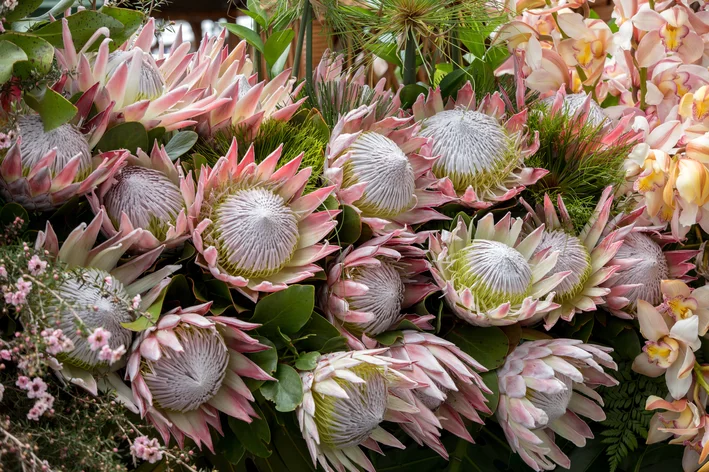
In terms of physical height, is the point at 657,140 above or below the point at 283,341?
above

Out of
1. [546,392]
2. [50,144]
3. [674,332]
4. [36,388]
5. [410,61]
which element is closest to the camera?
[36,388]

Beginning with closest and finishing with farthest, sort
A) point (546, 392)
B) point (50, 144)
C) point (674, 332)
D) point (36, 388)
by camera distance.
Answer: point (36, 388), point (50, 144), point (546, 392), point (674, 332)

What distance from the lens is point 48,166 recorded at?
Result: 627 mm

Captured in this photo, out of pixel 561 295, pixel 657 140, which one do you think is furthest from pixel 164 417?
pixel 657 140

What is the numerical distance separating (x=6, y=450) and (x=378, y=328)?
374mm

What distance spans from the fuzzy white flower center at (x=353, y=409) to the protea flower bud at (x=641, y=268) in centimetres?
34

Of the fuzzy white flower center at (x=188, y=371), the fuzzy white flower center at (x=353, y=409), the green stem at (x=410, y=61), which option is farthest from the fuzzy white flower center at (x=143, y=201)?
the green stem at (x=410, y=61)

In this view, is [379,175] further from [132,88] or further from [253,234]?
[132,88]

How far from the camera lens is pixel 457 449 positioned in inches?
33.5

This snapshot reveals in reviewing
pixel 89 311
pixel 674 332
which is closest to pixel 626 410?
pixel 674 332

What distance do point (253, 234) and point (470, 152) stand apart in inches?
12.1

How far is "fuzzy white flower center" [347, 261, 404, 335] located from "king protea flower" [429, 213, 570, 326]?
55 mm

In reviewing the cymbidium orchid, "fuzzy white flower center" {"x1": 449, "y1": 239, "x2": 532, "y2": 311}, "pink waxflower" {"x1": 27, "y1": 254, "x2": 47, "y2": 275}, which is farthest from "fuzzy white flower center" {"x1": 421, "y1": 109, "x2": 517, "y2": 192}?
"pink waxflower" {"x1": 27, "y1": 254, "x2": 47, "y2": 275}

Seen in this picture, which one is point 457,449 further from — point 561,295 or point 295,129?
point 295,129
